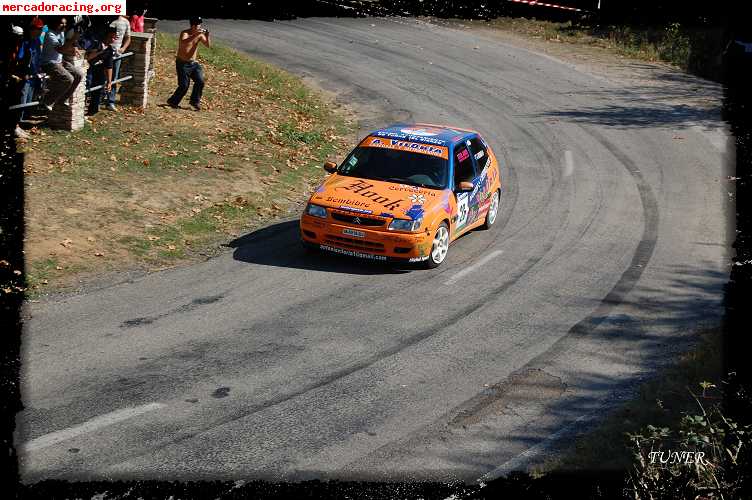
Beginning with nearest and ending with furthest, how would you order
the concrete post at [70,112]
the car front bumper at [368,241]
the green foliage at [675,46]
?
the car front bumper at [368,241] → the concrete post at [70,112] → the green foliage at [675,46]

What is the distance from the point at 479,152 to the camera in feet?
56.7

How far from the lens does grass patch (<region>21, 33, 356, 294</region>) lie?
14680mm

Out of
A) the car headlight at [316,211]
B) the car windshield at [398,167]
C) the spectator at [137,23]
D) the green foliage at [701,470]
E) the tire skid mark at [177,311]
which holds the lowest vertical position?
the tire skid mark at [177,311]

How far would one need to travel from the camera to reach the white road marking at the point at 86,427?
8625 mm

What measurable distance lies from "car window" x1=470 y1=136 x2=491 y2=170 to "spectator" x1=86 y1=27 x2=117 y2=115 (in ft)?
26.5

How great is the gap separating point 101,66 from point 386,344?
11542mm

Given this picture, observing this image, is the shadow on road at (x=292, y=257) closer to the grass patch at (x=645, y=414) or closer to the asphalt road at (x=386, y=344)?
the asphalt road at (x=386, y=344)

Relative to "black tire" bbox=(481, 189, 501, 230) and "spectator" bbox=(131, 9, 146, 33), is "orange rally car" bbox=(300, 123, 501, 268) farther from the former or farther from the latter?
"spectator" bbox=(131, 9, 146, 33)

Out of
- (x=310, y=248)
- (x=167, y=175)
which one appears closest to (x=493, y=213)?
(x=310, y=248)

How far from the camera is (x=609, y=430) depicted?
9.41m

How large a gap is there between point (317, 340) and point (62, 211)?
5.85 metres

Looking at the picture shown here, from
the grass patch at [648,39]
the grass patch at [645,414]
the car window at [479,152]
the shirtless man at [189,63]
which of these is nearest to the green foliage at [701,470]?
the grass patch at [645,414]

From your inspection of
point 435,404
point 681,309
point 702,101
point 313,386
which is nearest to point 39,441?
point 313,386

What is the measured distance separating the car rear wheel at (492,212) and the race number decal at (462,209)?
130cm
